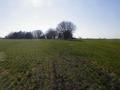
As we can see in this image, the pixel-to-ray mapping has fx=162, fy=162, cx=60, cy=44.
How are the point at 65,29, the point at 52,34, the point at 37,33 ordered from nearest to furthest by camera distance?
1. the point at 65,29
2. the point at 52,34
3. the point at 37,33

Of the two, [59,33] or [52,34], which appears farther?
[52,34]

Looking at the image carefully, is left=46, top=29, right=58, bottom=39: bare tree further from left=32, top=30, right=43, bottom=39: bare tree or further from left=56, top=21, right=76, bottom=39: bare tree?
left=32, top=30, right=43, bottom=39: bare tree

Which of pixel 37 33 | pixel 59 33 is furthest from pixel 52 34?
pixel 37 33

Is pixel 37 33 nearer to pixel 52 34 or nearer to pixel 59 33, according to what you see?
pixel 52 34

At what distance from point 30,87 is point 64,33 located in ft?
348

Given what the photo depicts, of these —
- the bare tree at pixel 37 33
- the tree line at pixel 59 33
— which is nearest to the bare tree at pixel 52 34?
the tree line at pixel 59 33

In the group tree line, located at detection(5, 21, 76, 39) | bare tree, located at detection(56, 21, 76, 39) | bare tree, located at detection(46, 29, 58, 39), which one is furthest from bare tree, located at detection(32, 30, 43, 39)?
bare tree, located at detection(56, 21, 76, 39)

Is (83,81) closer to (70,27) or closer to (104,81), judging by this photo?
(104,81)

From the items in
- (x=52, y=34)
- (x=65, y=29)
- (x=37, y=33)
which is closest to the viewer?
(x=65, y=29)

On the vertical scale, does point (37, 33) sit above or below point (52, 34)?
above

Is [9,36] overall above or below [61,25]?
below

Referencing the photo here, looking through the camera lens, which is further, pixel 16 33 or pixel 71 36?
pixel 16 33

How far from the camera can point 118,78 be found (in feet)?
28.8

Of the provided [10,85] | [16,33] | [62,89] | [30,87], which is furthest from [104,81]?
[16,33]
